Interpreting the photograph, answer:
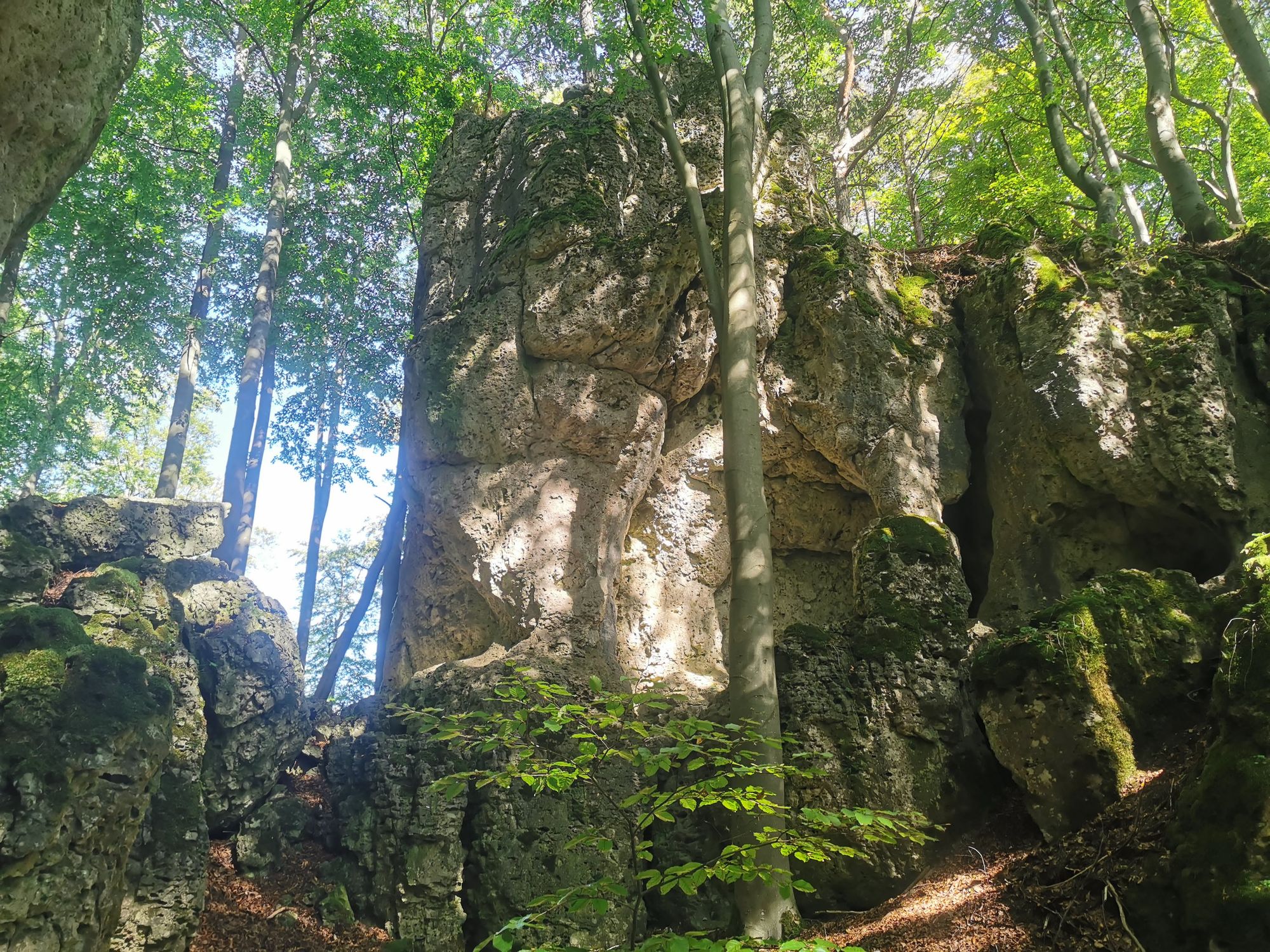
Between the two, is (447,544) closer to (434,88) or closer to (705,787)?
(705,787)

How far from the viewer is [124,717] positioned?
5.92 metres

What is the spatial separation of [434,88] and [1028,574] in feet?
39.9

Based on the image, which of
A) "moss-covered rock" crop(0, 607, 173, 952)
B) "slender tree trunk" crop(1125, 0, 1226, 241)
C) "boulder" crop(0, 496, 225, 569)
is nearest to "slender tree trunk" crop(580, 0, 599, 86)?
"slender tree trunk" crop(1125, 0, 1226, 241)

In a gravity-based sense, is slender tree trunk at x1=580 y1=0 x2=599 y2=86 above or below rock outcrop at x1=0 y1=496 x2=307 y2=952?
above

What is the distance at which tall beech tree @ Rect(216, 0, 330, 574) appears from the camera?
1132cm

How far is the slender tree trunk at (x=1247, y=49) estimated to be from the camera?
794 centimetres

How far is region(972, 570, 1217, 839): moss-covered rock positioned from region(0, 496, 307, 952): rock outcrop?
6640mm

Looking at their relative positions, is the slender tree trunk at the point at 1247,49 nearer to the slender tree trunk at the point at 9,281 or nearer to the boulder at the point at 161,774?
the boulder at the point at 161,774

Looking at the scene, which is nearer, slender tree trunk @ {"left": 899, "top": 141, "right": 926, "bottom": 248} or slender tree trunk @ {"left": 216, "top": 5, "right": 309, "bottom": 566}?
slender tree trunk @ {"left": 216, "top": 5, "right": 309, "bottom": 566}

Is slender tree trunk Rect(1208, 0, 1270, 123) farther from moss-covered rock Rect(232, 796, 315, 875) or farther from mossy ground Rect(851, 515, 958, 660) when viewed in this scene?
moss-covered rock Rect(232, 796, 315, 875)

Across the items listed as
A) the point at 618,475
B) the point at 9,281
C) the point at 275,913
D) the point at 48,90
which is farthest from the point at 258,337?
the point at 48,90

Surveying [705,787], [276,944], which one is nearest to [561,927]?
[276,944]

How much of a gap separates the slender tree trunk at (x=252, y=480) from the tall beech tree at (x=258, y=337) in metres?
0.01

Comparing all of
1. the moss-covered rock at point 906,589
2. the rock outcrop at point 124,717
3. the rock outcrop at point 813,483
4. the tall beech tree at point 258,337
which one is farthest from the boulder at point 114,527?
the moss-covered rock at point 906,589
